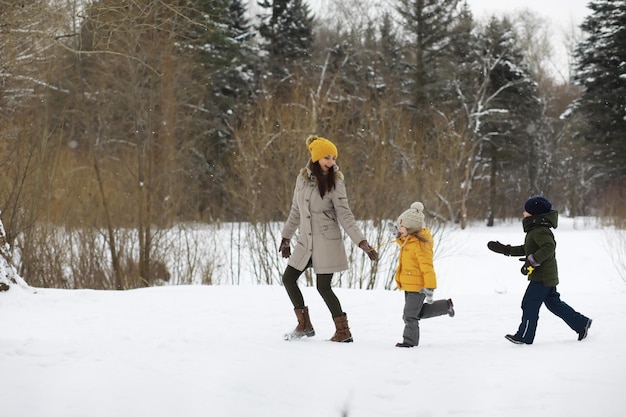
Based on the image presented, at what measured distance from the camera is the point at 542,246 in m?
5.32

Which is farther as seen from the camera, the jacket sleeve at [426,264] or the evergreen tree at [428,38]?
the evergreen tree at [428,38]

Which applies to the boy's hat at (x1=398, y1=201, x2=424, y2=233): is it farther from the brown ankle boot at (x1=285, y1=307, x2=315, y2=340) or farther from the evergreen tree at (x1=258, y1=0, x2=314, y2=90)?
the evergreen tree at (x1=258, y1=0, x2=314, y2=90)

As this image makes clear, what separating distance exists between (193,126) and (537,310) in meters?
22.2

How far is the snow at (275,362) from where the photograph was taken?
3.83 meters

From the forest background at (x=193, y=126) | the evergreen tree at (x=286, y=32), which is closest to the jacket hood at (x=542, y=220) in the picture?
the forest background at (x=193, y=126)

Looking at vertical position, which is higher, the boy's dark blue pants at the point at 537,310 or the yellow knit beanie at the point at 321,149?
the yellow knit beanie at the point at 321,149

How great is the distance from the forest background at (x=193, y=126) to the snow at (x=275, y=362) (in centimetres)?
282

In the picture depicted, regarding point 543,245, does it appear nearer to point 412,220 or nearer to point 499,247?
point 499,247

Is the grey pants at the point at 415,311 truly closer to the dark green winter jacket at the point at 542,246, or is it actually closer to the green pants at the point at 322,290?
the green pants at the point at 322,290

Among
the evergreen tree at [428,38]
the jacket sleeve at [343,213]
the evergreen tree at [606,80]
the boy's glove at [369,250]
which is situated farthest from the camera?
the evergreen tree at [428,38]

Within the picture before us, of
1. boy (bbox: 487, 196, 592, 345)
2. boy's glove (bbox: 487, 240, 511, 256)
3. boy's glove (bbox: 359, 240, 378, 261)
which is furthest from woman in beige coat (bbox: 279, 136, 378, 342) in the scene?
boy (bbox: 487, 196, 592, 345)

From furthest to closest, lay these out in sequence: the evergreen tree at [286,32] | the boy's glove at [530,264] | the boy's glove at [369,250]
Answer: the evergreen tree at [286,32] → the boy's glove at [530,264] → the boy's glove at [369,250]

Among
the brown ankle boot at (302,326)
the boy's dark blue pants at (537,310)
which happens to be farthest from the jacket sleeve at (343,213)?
the boy's dark blue pants at (537,310)

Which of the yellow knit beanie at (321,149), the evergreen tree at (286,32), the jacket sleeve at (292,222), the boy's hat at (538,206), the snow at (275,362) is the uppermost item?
the evergreen tree at (286,32)
